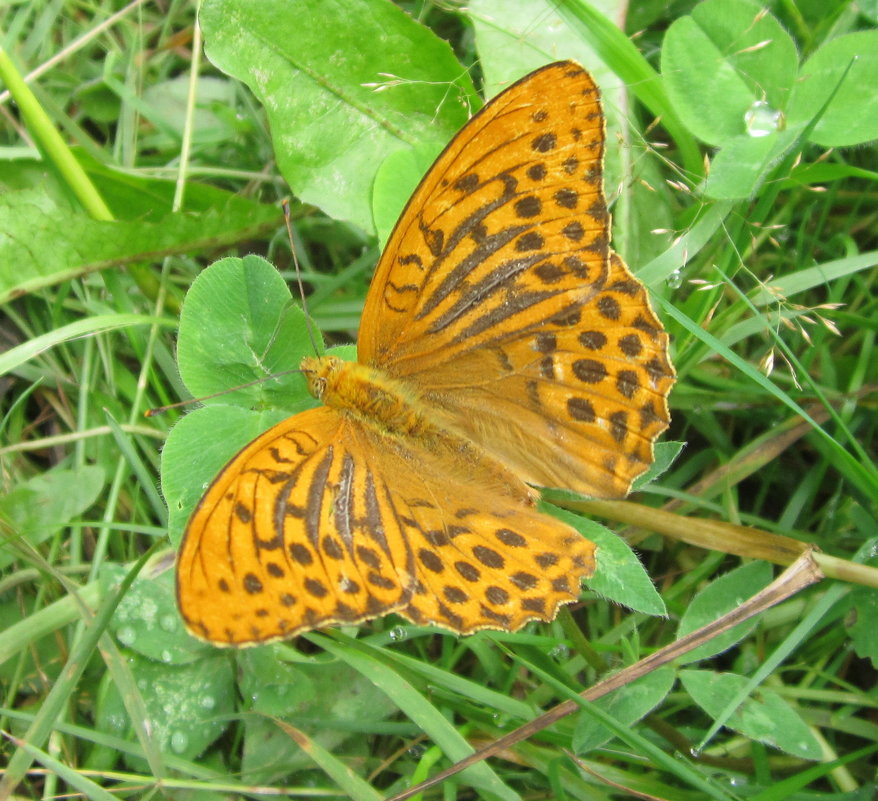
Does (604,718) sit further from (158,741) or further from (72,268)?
(72,268)

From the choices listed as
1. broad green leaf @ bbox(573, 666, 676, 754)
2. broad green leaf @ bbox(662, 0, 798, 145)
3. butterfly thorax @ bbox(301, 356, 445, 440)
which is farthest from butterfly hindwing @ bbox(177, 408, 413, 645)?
broad green leaf @ bbox(662, 0, 798, 145)

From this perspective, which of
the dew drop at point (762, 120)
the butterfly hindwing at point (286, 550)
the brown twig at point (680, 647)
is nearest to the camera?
the butterfly hindwing at point (286, 550)

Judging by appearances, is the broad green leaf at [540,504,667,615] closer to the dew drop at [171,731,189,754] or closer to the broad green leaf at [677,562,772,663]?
the broad green leaf at [677,562,772,663]

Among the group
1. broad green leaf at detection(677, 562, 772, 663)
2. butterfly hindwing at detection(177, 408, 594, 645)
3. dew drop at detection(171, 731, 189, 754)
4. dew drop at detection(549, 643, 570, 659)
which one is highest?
butterfly hindwing at detection(177, 408, 594, 645)

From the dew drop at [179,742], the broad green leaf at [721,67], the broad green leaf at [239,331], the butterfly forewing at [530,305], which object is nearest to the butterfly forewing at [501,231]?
the butterfly forewing at [530,305]

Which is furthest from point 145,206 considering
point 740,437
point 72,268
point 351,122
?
point 740,437

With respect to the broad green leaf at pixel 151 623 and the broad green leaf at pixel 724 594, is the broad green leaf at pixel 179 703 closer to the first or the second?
the broad green leaf at pixel 151 623
